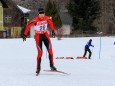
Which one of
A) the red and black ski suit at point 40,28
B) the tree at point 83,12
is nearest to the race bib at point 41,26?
the red and black ski suit at point 40,28

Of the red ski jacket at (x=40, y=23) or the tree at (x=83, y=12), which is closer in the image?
the red ski jacket at (x=40, y=23)

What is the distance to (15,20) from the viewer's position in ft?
258

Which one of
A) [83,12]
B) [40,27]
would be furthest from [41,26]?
[83,12]

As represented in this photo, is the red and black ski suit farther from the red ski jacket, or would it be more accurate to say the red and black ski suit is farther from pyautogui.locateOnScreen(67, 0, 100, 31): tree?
pyautogui.locateOnScreen(67, 0, 100, 31): tree

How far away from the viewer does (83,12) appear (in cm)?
6612

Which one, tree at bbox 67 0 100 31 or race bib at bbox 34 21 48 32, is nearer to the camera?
race bib at bbox 34 21 48 32

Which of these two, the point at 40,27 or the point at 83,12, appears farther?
the point at 83,12

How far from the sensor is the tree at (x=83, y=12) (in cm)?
6531

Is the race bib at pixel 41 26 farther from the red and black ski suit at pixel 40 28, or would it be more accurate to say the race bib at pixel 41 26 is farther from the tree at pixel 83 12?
the tree at pixel 83 12

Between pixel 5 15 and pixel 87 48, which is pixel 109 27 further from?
pixel 87 48

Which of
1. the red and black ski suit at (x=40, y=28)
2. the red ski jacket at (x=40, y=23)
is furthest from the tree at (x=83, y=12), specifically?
the red ski jacket at (x=40, y=23)

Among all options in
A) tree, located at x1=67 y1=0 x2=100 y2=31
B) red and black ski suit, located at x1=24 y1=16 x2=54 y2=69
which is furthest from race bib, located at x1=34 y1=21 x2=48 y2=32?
tree, located at x1=67 y1=0 x2=100 y2=31

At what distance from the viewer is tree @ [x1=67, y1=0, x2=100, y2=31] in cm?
6531

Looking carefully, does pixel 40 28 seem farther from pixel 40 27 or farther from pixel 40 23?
pixel 40 23
